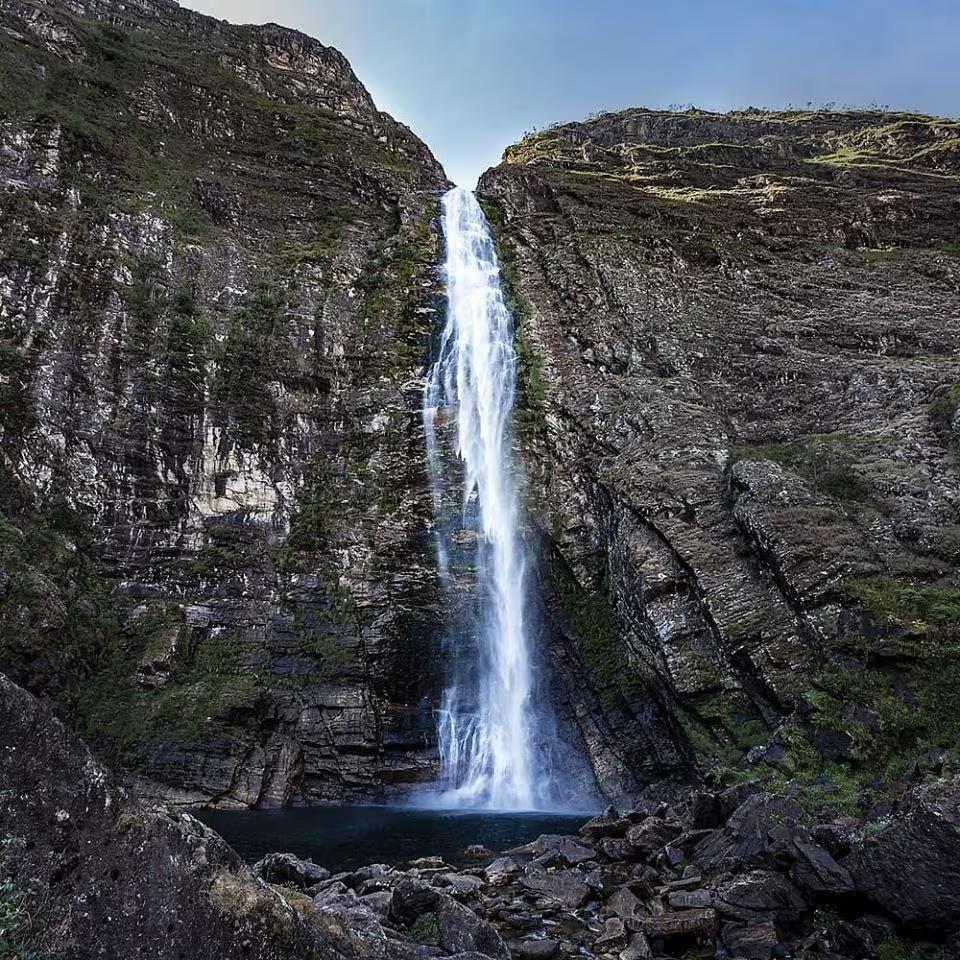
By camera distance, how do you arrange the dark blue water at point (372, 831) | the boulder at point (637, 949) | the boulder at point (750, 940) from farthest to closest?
the dark blue water at point (372, 831) → the boulder at point (637, 949) → the boulder at point (750, 940)

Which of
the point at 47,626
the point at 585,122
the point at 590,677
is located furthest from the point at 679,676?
the point at 585,122

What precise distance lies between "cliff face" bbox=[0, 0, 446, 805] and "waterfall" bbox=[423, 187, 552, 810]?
3.20ft

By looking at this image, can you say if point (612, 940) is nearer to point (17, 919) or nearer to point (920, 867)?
point (920, 867)

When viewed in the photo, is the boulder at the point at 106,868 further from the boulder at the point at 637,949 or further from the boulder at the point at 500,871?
the boulder at the point at 500,871

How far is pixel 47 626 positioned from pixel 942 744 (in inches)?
913

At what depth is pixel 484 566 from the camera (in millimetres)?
25234

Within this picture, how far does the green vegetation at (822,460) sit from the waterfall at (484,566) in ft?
29.7

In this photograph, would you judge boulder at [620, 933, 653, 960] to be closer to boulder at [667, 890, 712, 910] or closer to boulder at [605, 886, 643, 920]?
boulder at [605, 886, 643, 920]

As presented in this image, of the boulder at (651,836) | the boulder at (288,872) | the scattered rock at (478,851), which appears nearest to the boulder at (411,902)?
the boulder at (288,872)

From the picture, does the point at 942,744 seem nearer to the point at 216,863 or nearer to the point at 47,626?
the point at 216,863

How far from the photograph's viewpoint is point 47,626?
2039cm

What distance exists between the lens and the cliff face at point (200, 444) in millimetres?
21500

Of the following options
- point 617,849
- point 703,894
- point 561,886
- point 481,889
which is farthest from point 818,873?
point 481,889

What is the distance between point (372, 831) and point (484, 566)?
10.5m
